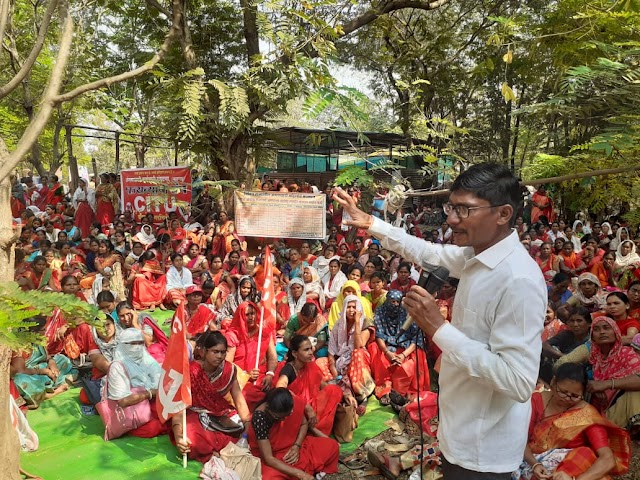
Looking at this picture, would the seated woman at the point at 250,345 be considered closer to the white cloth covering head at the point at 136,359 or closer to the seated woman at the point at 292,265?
the white cloth covering head at the point at 136,359

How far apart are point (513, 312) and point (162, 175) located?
31.5 feet

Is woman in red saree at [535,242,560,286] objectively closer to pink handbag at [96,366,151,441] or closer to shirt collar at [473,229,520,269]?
pink handbag at [96,366,151,441]

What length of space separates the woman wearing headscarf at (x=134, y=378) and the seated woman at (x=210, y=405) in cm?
29

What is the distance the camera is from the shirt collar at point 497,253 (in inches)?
59.0

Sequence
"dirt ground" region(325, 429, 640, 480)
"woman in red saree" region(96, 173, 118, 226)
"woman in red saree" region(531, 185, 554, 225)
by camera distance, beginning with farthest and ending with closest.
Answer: "woman in red saree" region(531, 185, 554, 225), "woman in red saree" region(96, 173, 118, 226), "dirt ground" region(325, 429, 640, 480)

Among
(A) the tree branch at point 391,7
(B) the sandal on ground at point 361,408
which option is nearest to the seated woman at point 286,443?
(B) the sandal on ground at point 361,408

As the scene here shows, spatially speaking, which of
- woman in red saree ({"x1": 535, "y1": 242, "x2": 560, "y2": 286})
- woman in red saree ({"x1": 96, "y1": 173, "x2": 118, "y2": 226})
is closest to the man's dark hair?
woman in red saree ({"x1": 535, "y1": 242, "x2": 560, "y2": 286})

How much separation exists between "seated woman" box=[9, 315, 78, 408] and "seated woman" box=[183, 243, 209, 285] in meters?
3.05

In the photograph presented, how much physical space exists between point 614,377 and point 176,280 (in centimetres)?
577

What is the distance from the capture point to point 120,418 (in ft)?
13.2

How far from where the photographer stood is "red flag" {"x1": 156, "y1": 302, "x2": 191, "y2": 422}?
3545 mm

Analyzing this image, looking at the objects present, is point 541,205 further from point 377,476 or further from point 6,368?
point 6,368

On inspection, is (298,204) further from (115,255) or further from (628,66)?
(628,66)

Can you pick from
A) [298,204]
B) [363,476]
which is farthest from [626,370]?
[298,204]
